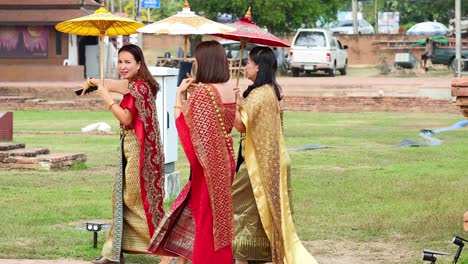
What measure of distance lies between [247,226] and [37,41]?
3143 centimetres

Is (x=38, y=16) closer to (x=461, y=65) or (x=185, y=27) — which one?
(x=461, y=65)

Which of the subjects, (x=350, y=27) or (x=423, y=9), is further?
(x=350, y=27)

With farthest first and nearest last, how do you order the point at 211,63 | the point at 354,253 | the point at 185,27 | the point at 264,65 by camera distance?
the point at 354,253 → the point at 185,27 → the point at 264,65 → the point at 211,63

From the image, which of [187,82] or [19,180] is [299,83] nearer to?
[19,180]

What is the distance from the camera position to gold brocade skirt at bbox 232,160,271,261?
28.7 ft

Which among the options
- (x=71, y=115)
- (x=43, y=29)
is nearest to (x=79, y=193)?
(x=71, y=115)

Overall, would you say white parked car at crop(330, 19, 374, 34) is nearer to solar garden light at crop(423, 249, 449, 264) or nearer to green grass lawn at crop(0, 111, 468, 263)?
green grass lawn at crop(0, 111, 468, 263)

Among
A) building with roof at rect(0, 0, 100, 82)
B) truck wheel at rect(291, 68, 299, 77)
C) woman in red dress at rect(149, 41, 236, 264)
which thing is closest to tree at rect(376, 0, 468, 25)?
truck wheel at rect(291, 68, 299, 77)

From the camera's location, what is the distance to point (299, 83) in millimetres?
35188

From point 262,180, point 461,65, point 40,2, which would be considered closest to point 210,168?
point 262,180

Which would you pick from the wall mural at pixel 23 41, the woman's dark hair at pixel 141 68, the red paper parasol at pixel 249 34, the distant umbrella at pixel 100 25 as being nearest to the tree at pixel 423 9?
the wall mural at pixel 23 41

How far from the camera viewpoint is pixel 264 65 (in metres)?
8.59

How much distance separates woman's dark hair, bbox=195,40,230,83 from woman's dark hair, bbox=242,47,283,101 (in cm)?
73

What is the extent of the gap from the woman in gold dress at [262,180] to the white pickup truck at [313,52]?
1240 inches
